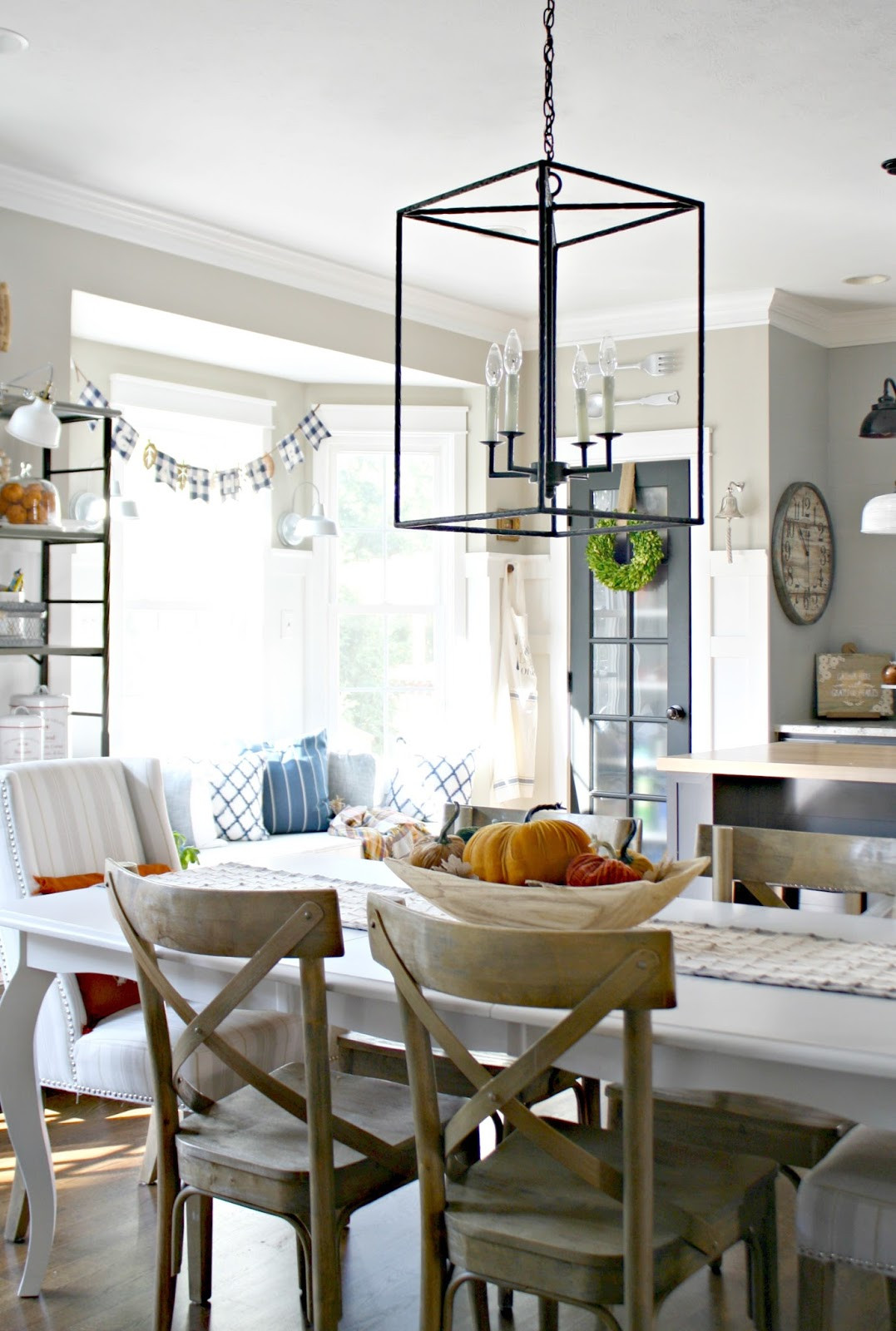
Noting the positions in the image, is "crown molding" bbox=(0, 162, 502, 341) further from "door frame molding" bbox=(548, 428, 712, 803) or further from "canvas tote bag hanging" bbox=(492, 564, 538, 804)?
"canvas tote bag hanging" bbox=(492, 564, 538, 804)

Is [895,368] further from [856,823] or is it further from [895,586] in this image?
[856,823]

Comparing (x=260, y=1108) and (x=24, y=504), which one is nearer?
(x=260, y=1108)

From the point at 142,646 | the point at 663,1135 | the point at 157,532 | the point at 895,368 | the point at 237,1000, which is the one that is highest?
the point at 895,368

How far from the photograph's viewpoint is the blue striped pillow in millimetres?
5730

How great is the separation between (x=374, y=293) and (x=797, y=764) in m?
3.05

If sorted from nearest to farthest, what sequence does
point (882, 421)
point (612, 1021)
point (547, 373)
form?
point (612, 1021) → point (547, 373) → point (882, 421)

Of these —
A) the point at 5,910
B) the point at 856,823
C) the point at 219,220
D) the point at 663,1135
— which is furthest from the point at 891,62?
the point at 5,910

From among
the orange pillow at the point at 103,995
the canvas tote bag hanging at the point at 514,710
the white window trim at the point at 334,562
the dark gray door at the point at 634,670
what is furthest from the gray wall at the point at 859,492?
the orange pillow at the point at 103,995

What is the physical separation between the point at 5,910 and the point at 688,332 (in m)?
4.69

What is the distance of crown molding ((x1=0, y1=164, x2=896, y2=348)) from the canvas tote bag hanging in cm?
131

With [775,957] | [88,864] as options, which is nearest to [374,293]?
[88,864]

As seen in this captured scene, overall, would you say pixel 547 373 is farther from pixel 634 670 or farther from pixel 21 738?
pixel 634 670

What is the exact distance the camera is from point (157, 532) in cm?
593

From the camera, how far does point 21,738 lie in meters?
4.26
